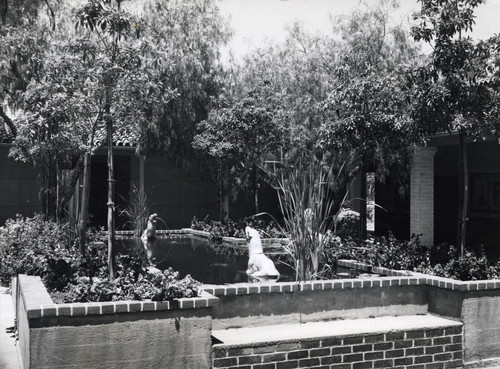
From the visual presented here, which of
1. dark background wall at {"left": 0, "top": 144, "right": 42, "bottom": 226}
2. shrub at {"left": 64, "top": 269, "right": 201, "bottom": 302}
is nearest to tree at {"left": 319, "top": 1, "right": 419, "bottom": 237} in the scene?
shrub at {"left": 64, "top": 269, "right": 201, "bottom": 302}

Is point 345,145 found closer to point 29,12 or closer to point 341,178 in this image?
point 341,178

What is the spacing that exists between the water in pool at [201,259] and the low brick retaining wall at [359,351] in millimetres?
2297

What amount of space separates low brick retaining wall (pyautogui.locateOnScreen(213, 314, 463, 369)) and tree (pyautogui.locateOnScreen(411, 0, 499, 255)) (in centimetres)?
160

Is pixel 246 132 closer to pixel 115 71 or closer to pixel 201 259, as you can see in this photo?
pixel 201 259

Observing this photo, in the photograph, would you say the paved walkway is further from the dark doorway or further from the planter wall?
the dark doorway

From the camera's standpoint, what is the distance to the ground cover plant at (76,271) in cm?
Result: 532

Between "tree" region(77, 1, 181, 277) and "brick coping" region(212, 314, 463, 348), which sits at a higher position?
"tree" region(77, 1, 181, 277)

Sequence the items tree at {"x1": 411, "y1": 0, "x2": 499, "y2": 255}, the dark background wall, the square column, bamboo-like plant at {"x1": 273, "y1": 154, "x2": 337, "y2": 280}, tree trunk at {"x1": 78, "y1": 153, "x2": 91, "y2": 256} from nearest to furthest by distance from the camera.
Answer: bamboo-like plant at {"x1": 273, "y1": 154, "x2": 337, "y2": 280}, tree at {"x1": 411, "y1": 0, "x2": 499, "y2": 255}, tree trunk at {"x1": 78, "y1": 153, "x2": 91, "y2": 256}, the square column, the dark background wall

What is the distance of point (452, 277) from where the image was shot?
23.1 ft

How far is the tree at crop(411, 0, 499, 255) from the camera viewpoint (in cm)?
745

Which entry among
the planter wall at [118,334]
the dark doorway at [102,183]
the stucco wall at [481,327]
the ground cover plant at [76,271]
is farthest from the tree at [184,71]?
the planter wall at [118,334]

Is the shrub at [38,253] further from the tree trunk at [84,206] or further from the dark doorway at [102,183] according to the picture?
the dark doorway at [102,183]

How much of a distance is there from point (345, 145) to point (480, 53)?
12.0 feet

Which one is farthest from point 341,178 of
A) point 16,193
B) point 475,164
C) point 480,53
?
point 16,193
